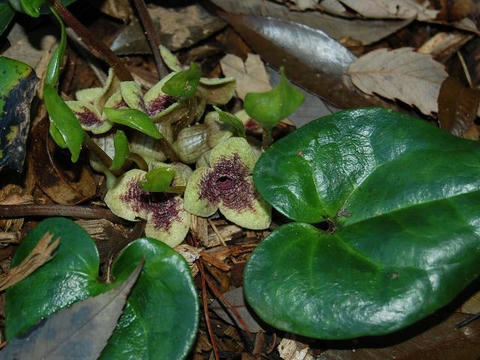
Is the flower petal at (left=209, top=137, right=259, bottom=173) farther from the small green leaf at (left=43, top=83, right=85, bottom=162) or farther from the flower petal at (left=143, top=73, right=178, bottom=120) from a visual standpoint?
the small green leaf at (left=43, top=83, right=85, bottom=162)

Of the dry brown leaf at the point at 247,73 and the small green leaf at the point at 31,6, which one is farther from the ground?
the small green leaf at the point at 31,6

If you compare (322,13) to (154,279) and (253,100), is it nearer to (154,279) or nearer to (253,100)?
(253,100)

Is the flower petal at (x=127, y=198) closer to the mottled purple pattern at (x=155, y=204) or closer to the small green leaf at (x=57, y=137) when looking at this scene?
the mottled purple pattern at (x=155, y=204)

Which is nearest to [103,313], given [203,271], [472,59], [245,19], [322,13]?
[203,271]

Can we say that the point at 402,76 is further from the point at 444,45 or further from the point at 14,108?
the point at 14,108

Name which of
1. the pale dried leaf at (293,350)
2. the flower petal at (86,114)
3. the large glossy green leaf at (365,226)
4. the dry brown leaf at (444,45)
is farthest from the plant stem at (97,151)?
the dry brown leaf at (444,45)

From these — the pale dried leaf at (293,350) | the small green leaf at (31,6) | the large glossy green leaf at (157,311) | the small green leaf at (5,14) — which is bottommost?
the pale dried leaf at (293,350)
